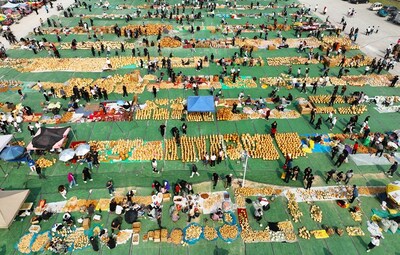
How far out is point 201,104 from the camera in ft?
91.2

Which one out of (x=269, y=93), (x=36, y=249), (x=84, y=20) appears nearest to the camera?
(x=36, y=249)

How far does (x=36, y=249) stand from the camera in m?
17.4

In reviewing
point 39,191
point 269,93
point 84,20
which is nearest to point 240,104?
point 269,93

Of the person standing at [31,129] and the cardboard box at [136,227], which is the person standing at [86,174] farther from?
the person standing at [31,129]

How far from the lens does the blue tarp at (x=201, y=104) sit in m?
27.5

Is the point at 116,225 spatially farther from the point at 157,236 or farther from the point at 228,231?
the point at 228,231

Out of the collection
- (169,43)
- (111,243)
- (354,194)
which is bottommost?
(111,243)

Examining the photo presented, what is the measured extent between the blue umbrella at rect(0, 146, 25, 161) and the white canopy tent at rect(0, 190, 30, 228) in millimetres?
4075

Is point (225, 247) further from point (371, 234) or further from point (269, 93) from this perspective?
point (269, 93)

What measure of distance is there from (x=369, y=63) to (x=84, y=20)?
157ft

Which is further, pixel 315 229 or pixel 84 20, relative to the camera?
pixel 84 20

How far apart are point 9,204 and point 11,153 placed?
5341mm

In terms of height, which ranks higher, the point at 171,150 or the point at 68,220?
the point at 171,150

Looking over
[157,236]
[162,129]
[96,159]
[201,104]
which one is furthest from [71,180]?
[201,104]
